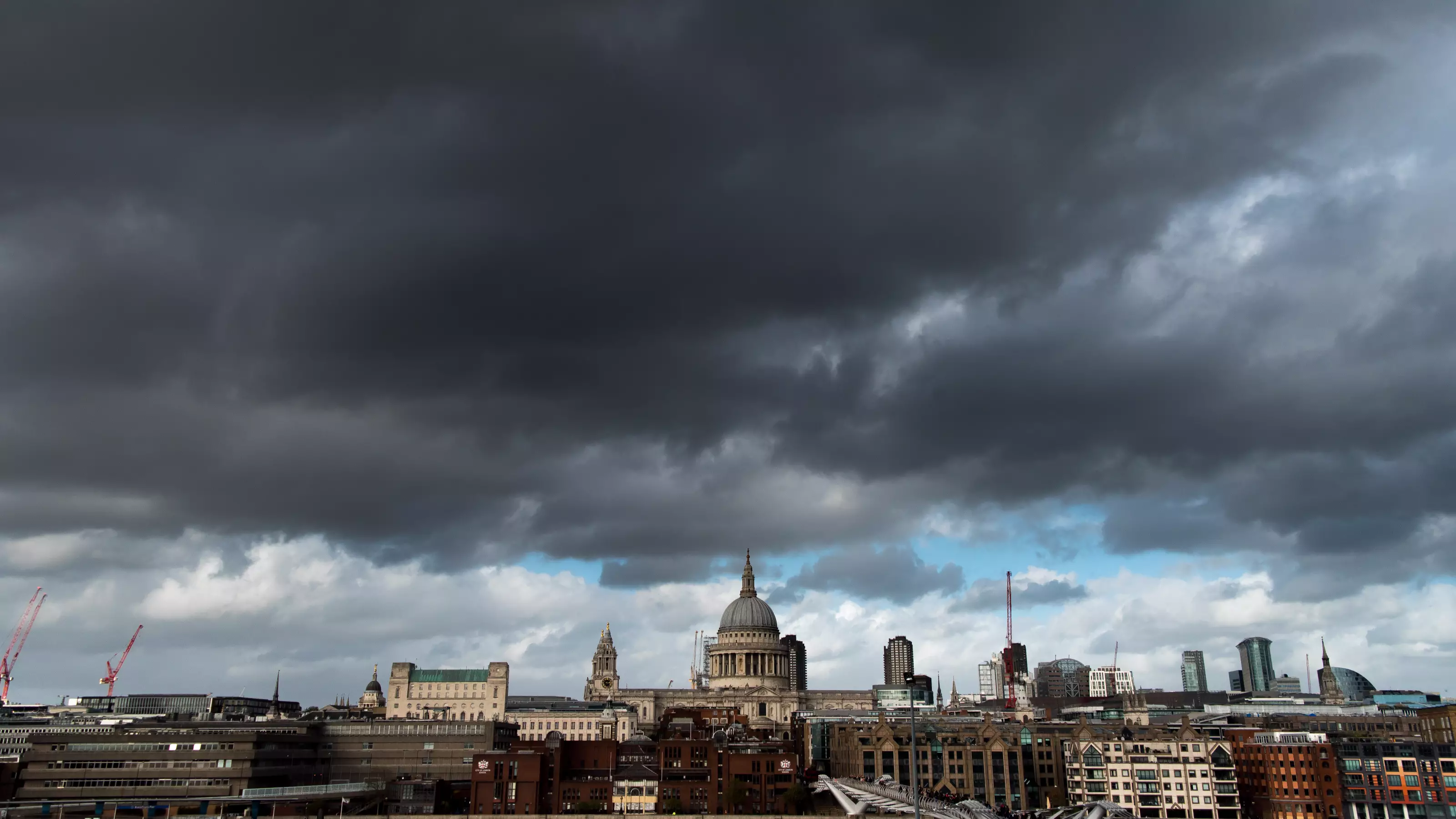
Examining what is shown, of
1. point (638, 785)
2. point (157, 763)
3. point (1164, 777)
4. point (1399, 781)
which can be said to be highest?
point (157, 763)

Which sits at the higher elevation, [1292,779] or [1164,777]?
[1164,777]

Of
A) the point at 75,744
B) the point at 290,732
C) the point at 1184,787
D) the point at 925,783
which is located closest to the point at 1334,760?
the point at 1184,787

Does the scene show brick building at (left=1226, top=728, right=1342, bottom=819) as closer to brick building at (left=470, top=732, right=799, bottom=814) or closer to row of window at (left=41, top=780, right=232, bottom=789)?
brick building at (left=470, top=732, right=799, bottom=814)

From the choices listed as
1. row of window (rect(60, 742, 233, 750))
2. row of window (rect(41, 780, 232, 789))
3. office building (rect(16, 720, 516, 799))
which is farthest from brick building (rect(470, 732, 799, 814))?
row of window (rect(41, 780, 232, 789))

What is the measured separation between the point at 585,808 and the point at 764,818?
2747 cm

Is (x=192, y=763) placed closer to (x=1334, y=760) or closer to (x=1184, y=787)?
(x=1184, y=787)

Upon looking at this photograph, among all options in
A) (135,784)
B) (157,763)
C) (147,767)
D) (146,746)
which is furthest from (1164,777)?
(135,784)

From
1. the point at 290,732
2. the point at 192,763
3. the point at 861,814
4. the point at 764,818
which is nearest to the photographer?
the point at 861,814

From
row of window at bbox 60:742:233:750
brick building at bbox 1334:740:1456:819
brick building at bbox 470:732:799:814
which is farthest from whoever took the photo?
row of window at bbox 60:742:233:750

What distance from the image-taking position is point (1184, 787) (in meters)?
187

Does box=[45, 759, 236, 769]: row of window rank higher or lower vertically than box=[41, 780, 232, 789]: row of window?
higher

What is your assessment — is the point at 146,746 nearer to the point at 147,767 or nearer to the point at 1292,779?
the point at 147,767

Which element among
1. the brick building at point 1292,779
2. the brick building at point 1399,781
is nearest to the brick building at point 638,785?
the brick building at point 1292,779

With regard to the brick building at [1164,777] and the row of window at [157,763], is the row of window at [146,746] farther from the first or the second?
the brick building at [1164,777]
